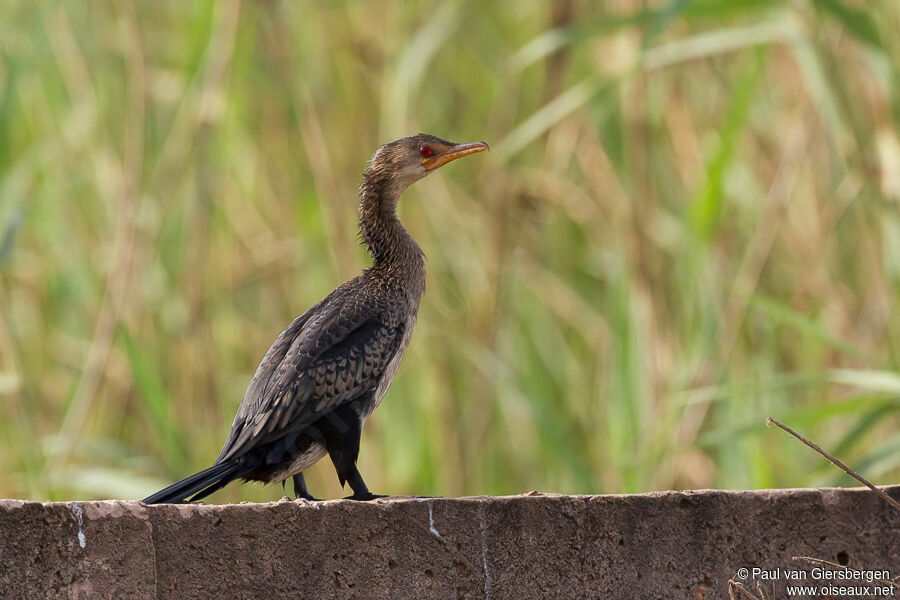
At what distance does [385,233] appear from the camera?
3857 millimetres

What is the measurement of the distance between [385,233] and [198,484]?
111cm

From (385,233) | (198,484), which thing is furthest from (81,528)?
(385,233)

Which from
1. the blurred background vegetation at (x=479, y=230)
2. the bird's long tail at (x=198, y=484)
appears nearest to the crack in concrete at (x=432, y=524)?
the bird's long tail at (x=198, y=484)

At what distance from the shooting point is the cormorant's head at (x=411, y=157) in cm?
385

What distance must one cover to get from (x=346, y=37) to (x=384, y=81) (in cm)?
38

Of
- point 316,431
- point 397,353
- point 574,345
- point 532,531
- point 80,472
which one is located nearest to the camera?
point 532,531

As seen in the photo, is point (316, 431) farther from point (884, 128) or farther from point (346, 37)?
point (346, 37)

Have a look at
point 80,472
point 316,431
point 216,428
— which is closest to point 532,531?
point 316,431

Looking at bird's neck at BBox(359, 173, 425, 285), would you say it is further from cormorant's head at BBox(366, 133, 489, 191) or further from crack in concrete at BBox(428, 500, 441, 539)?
crack in concrete at BBox(428, 500, 441, 539)

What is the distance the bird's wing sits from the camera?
325 centimetres

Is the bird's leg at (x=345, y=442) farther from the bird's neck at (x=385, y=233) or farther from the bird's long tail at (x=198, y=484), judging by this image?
the bird's neck at (x=385, y=233)

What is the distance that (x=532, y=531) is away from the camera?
274 cm

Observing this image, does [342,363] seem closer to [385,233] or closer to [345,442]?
[345,442]

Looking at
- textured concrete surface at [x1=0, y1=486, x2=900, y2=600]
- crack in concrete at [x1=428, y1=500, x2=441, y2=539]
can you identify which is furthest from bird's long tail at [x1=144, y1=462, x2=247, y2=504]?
crack in concrete at [x1=428, y1=500, x2=441, y2=539]
